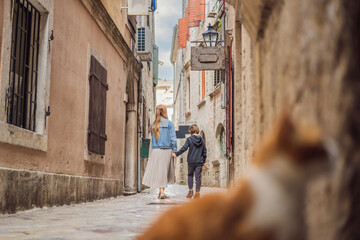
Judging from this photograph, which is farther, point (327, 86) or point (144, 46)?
point (144, 46)

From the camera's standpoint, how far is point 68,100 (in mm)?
7242

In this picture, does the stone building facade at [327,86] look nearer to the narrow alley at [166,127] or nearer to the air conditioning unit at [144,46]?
the narrow alley at [166,127]

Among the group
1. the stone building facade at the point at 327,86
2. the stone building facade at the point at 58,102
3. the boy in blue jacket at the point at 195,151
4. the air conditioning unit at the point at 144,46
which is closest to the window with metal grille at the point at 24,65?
the stone building facade at the point at 58,102

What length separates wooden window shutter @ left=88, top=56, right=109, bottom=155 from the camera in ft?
27.8

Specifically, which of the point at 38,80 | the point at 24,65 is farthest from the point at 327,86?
the point at 38,80

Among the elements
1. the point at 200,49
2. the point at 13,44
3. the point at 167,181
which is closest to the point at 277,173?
the point at 13,44

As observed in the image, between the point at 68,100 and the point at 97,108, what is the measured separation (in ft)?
5.57

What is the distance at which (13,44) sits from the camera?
5266mm

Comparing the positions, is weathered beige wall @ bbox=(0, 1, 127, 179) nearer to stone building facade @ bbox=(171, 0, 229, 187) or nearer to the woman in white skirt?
the woman in white skirt

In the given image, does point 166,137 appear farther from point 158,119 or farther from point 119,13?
point 119,13

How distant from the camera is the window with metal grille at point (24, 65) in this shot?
535 centimetres

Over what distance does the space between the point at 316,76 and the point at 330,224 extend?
340 millimetres

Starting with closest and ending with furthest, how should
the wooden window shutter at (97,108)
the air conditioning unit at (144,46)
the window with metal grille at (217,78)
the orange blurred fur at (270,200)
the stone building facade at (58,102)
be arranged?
the orange blurred fur at (270,200)
the stone building facade at (58,102)
the wooden window shutter at (97,108)
the air conditioning unit at (144,46)
the window with metal grille at (217,78)

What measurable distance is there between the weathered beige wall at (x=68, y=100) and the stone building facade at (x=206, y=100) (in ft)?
21.4
